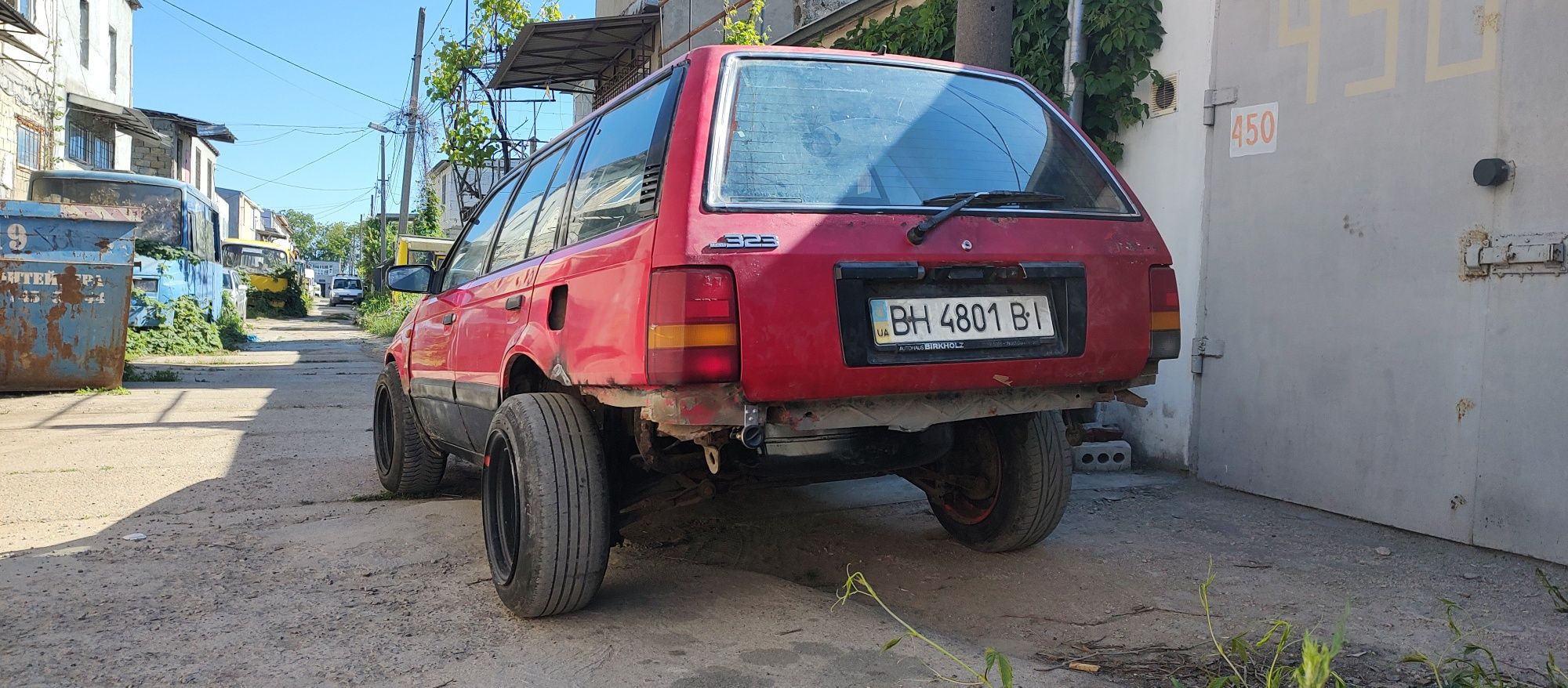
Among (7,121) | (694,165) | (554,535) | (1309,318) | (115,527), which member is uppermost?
(7,121)

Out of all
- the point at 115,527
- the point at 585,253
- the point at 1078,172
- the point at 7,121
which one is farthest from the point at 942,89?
the point at 7,121

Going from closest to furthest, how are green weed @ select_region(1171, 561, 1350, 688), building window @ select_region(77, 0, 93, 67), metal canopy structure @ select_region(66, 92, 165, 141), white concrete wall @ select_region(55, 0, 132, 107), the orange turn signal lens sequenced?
green weed @ select_region(1171, 561, 1350, 688), the orange turn signal lens, white concrete wall @ select_region(55, 0, 132, 107), metal canopy structure @ select_region(66, 92, 165, 141), building window @ select_region(77, 0, 93, 67)

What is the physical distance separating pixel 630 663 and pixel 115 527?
2.88 m

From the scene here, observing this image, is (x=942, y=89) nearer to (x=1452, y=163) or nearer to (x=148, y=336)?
(x=1452, y=163)

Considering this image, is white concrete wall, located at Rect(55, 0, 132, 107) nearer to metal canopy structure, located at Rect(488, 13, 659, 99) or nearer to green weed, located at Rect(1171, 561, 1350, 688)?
metal canopy structure, located at Rect(488, 13, 659, 99)

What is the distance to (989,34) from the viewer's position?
523 cm

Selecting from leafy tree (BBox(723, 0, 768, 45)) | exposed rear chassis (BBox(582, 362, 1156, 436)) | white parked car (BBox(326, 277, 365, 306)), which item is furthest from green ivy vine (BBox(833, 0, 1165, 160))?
white parked car (BBox(326, 277, 365, 306))

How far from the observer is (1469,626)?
2957 mm

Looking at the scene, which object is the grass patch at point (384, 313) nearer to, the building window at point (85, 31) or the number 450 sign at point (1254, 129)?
the building window at point (85, 31)

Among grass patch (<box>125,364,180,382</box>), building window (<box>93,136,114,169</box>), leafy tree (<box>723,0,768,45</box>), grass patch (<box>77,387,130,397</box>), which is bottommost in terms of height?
grass patch (<box>77,387,130,397</box>)

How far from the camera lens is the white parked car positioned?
42.7 meters

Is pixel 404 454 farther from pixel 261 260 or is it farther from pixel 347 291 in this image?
pixel 347 291

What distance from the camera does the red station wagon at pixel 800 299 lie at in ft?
8.19

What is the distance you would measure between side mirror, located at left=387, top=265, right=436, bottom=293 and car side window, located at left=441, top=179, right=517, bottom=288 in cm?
8
